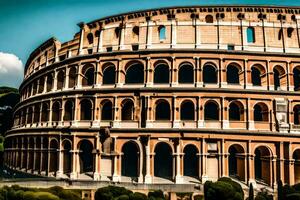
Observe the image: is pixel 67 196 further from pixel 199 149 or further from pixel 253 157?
pixel 253 157

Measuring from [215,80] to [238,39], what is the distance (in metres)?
3.99

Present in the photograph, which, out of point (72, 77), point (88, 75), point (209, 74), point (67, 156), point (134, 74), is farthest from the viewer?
point (72, 77)

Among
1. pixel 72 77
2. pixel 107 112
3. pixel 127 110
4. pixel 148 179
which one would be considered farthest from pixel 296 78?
pixel 72 77

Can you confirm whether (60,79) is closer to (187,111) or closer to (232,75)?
(187,111)

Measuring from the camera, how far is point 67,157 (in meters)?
26.9

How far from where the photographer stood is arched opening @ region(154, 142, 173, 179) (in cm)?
2530

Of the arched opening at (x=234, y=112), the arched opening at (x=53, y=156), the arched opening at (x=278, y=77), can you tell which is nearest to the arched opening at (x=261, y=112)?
the arched opening at (x=234, y=112)

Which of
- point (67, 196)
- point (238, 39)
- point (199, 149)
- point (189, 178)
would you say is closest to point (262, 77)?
point (238, 39)

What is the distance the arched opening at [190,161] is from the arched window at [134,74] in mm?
7323

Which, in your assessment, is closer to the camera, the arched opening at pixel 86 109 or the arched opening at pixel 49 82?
the arched opening at pixel 86 109

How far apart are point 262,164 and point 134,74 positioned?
13452mm

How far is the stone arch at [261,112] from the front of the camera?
24636 millimetres

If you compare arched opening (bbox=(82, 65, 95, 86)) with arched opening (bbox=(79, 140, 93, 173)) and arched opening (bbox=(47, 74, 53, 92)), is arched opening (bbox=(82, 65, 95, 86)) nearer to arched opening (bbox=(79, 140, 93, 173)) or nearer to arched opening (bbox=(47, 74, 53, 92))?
arched opening (bbox=(47, 74, 53, 92))

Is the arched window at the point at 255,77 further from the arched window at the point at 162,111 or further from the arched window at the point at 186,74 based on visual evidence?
the arched window at the point at 162,111
